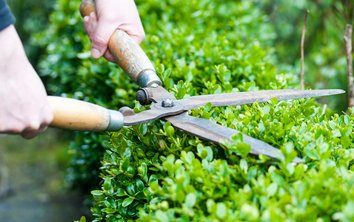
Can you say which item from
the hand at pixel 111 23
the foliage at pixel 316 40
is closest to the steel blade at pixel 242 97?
the hand at pixel 111 23

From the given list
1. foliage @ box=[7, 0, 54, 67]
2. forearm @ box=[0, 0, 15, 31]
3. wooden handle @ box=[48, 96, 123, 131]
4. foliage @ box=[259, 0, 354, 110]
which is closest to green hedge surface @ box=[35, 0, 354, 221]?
wooden handle @ box=[48, 96, 123, 131]

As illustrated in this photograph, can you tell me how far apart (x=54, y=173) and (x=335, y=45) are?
2780 mm

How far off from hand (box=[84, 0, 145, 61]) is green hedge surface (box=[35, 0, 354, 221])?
280 millimetres

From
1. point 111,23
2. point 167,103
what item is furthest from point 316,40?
point 167,103

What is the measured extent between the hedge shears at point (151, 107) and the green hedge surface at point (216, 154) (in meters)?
0.04

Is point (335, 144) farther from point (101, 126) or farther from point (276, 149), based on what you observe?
point (101, 126)

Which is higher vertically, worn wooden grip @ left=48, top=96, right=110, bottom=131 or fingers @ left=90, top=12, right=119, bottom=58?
worn wooden grip @ left=48, top=96, right=110, bottom=131

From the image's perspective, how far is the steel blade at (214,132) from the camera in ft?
7.04

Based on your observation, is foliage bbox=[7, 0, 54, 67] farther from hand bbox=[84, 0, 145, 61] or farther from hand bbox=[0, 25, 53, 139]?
hand bbox=[0, 25, 53, 139]

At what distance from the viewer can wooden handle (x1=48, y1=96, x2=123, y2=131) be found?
89.4 inches

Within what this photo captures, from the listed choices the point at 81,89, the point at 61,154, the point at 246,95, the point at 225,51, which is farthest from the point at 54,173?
the point at 246,95

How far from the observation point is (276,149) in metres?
2.15

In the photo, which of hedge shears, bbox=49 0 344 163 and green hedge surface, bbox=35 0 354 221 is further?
hedge shears, bbox=49 0 344 163

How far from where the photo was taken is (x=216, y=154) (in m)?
2.35
